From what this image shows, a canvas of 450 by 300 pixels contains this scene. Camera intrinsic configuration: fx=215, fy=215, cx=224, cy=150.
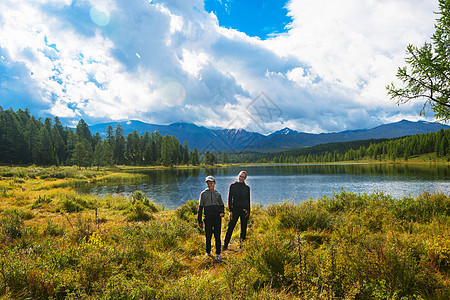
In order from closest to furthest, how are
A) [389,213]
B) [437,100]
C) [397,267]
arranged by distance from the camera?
[397,267], [389,213], [437,100]

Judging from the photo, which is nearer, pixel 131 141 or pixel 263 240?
pixel 263 240

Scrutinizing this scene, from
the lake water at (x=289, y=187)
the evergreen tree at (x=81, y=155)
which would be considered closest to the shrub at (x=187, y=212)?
the lake water at (x=289, y=187)

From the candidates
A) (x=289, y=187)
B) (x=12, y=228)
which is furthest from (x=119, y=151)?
(x=12, y=228)

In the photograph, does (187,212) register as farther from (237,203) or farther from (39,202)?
(39,202)

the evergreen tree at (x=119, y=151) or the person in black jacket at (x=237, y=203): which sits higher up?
the evergreen tree at (x=119, y=151)

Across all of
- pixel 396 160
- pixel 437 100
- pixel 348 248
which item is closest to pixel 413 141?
pixel 396 160

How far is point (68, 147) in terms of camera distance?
77188 millimetres

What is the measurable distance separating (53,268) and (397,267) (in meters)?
6.35

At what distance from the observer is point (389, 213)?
846 cm

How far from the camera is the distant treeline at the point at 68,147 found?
63781mm

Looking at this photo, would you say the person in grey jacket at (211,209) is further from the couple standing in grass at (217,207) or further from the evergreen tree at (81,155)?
the evergreen tree at (81,155)

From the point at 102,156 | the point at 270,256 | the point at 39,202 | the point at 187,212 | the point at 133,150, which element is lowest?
the point at 187,212

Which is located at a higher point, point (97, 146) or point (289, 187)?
point (97, 146)

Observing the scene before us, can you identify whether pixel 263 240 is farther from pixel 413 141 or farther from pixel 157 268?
pixel 413 141
